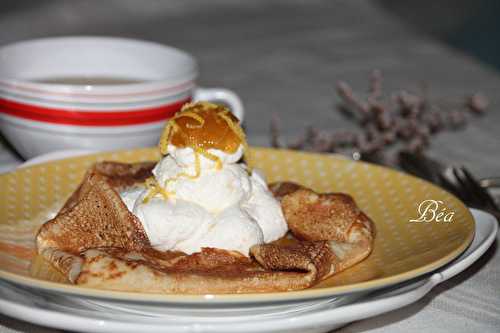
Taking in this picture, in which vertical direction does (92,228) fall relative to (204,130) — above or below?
below

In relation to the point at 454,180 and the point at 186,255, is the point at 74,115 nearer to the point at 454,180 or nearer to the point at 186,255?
the point at 186,255

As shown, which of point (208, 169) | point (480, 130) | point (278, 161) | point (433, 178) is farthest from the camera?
point (480, 130)

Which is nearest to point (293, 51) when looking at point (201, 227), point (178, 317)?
point (201, 227)

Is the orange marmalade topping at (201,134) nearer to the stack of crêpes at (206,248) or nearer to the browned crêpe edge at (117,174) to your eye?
the stack of crêpes at (206,248)

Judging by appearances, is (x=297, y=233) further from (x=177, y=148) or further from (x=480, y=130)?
(x=480, y=130)

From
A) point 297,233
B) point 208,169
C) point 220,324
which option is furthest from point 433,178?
point 220,324

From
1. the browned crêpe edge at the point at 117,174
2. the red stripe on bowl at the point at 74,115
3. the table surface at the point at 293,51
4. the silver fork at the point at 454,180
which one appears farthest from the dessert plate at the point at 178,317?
the table surface at the point at 293,51

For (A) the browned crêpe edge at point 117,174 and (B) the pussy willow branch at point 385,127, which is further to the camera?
(B) the pussy willow branch at point 385,127
